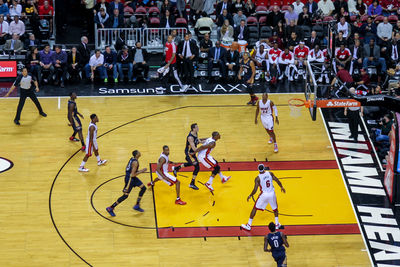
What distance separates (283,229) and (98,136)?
24.4 feet

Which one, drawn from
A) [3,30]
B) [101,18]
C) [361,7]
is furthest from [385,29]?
[3,30]

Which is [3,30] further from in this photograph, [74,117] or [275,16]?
[275,16]

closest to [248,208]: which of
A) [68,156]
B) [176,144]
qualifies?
[176,144]

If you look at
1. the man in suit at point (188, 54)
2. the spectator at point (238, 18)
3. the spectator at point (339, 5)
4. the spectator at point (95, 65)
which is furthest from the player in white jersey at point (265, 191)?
the spectator at point (339, 5)

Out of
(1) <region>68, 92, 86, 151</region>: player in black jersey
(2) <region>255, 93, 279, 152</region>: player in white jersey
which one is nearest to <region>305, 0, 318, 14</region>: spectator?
(2) <region>255, 93, 279, 152</region>: player in white jersey

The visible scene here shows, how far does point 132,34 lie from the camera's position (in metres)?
31.2

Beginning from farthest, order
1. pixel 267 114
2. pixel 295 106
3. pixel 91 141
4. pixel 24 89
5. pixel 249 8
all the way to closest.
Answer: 1. pixel 249 8
2. pixel 295 106
3. pixel 24 89
4. pixel 267 114
5. pixel 91 141

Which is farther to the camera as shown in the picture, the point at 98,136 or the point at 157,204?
the point at 98,136

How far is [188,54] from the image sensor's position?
95.4 feet

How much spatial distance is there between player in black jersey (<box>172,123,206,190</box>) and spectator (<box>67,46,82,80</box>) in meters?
8.33

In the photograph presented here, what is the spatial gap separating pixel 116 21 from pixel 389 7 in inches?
450

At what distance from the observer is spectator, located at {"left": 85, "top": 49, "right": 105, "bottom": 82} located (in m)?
29.0

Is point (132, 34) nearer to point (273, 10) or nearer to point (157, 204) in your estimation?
point (273, 10)

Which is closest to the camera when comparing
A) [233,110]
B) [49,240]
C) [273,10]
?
[49,240]
